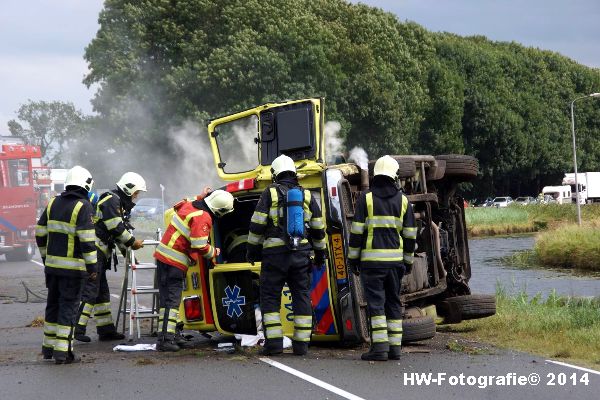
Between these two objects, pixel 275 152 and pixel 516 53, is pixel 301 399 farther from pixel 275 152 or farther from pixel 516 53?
pixel 516 53

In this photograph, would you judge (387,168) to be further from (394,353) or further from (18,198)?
(18,198)

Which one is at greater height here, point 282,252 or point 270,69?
point 270,69

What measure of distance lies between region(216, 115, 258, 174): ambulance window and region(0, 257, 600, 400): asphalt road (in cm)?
242

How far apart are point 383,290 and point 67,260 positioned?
9.92 feet

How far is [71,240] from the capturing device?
9227 millimetres

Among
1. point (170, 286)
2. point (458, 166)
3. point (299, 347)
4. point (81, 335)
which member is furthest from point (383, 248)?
point (81, 335)

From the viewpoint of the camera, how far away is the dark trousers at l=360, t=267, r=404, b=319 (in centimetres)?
909

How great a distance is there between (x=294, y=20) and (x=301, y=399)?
Answer: 3552 cm

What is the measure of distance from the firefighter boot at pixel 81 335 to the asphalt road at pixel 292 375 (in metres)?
0.45

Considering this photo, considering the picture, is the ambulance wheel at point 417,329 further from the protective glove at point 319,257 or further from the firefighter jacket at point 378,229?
the protective glove at point 319,257

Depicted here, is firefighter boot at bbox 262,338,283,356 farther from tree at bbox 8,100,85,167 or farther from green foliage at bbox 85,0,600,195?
tree at bbox 8,100,85,167

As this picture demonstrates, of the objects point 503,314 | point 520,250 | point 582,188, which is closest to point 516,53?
point 582,188

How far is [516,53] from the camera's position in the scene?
2921 inches

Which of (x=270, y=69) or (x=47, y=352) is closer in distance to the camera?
(x=47, y=352)
